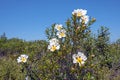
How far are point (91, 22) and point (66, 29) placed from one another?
1.31ft

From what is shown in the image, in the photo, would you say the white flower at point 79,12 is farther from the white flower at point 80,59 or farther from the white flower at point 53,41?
the white flower at point 80,59

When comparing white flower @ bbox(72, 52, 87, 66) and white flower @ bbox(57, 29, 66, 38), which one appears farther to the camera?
white flower @ bbox(57, 29, 66, 38)

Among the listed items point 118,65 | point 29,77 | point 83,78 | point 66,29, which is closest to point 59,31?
point 66,29

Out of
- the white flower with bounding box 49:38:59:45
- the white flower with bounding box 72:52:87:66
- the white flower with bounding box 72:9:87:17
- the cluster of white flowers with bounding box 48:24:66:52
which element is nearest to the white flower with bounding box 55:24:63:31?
the cluster of white flowers with bounding box 48:24:66:52

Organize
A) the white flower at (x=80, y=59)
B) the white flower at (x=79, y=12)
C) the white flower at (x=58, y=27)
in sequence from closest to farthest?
1. the white flower at (x=80, y=59)
2. the white flower at (x=79, y=12)
3. the white flower at (x=58, y=27)

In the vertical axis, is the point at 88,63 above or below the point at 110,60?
below

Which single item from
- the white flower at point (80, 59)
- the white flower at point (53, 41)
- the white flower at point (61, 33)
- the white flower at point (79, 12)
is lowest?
the white flower at point (80, 59)

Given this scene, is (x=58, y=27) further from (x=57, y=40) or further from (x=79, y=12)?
(x=79, y=12)

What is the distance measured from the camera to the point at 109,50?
928 cm

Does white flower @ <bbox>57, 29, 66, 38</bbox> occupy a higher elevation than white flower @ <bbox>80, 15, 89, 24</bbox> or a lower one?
lower

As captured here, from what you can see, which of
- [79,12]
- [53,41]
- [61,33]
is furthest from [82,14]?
[53,41]

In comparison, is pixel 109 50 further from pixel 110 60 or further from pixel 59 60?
pixel 59 60

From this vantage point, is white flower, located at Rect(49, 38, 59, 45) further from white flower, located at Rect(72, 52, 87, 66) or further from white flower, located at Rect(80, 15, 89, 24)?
white flower, located at Rect(80, 15, 89, 24)

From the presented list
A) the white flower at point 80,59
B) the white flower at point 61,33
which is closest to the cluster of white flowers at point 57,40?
the white flower at point 61,33
